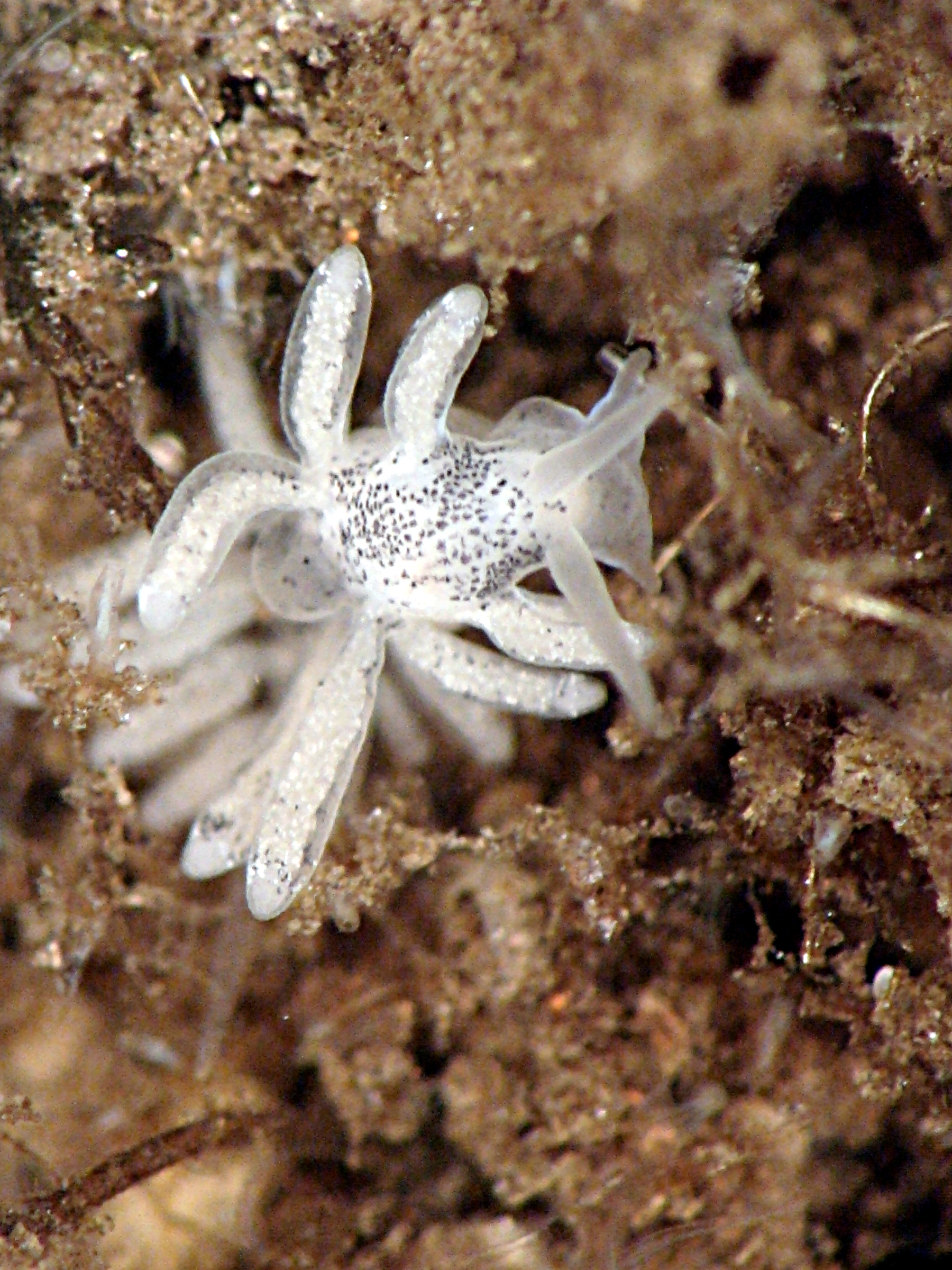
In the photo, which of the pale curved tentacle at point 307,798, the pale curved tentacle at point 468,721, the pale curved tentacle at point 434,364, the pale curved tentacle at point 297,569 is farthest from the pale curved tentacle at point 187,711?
the pale curved tentacle at point 434,364

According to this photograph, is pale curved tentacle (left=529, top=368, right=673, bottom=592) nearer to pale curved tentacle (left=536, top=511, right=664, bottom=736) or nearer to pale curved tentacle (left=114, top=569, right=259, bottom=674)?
pale curved tentacle (left=536, top=511, right=664, bottom=736)

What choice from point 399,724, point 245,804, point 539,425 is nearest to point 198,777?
point 245,804

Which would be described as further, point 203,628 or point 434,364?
point 203,628

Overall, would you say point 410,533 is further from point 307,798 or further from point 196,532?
point 307,798

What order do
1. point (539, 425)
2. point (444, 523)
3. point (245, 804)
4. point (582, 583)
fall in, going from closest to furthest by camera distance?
point (582, 583) < point (444, 523) < point (539, 425) < point (245, 804)

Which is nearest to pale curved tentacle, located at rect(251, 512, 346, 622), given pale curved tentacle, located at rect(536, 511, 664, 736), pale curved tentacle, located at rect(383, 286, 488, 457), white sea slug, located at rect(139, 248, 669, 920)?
white sea slug, located at rect(139, 248, 669, 920)

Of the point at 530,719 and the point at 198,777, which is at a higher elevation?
the point at 198,777

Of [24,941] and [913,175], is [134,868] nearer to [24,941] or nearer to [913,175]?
[24,941]

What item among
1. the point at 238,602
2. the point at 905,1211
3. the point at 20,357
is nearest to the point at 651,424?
the point at 238,602
